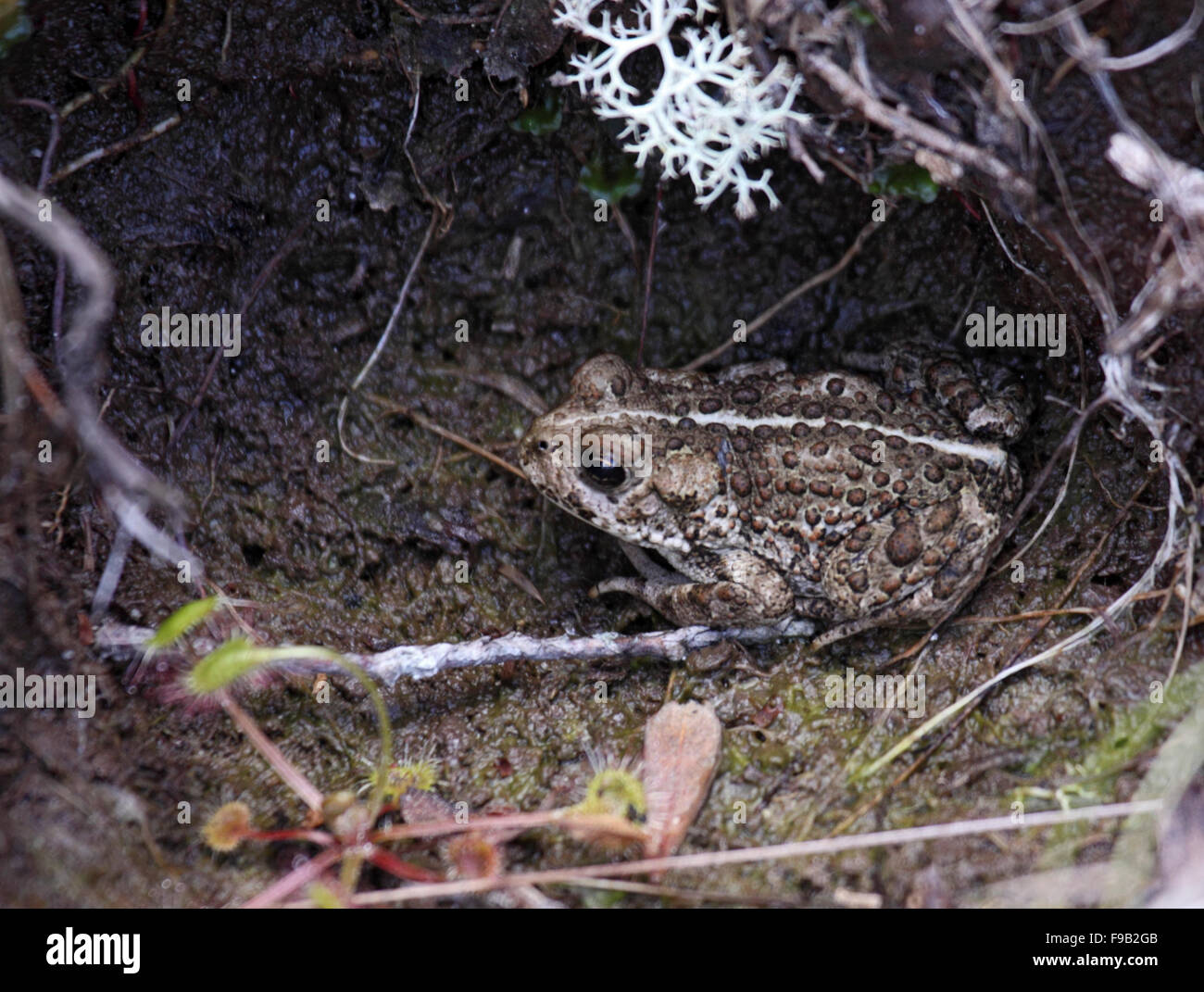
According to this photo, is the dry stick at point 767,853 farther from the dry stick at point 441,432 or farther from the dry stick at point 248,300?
the dry stick at point 248,300

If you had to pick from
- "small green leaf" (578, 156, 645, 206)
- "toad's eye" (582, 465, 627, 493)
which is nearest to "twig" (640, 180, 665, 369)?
"small green leaf" (578, 156, 645, 206)

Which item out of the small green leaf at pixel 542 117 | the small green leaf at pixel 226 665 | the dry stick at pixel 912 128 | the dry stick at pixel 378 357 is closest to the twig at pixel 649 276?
the small green leaf at pixel 542 117

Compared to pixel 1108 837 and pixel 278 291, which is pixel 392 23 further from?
pixel 1108 837

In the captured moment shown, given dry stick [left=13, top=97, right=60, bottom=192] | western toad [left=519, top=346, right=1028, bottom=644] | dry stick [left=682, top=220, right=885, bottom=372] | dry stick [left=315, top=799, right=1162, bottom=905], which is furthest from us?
dry stick [left=682, top=220, right=885, bottom=372]

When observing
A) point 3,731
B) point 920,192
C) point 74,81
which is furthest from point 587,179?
point 3,731

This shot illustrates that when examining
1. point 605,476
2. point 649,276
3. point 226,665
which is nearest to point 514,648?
point 605,476

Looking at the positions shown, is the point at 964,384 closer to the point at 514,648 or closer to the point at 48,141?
the point at 514,648

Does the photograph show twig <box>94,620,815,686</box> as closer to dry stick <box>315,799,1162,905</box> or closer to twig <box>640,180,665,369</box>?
dry stick <box>315,799,1162,905</box>
